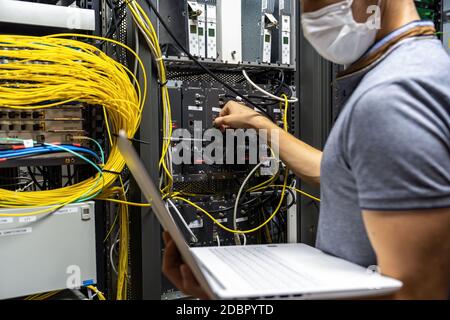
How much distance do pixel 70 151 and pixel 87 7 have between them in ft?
1.79

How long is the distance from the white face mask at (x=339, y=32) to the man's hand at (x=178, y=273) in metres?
0.55

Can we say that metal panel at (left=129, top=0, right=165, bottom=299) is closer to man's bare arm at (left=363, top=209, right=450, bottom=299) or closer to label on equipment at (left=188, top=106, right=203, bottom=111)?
label on equipment at (left=188, top=106, right=203, bottom=111)

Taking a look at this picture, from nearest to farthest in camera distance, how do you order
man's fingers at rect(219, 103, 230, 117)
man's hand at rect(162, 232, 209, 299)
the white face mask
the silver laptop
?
1. the silver laptop
2. man's hand at rect(162, 232, 209, 299)
3. the white face mask
4. man's fingers at rect(219, 103, 230, 117)

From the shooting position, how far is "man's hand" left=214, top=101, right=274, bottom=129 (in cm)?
139

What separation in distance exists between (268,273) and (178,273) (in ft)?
0.72

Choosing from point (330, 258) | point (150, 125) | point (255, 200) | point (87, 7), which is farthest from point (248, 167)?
point (330, 258)

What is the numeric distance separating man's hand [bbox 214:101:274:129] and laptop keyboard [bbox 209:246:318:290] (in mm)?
572

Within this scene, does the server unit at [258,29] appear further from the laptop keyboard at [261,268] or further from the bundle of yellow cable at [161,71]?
the laptop keyboard at [261,268]

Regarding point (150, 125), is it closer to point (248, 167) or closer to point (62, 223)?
point (62, 223)

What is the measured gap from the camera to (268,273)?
0.71 meters

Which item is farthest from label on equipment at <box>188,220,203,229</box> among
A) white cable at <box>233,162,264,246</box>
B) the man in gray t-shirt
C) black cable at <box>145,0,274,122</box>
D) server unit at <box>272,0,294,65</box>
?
the man in gray t-shirt

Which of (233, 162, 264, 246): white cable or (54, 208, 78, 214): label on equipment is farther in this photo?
(233, 162, 264, 246): white cable

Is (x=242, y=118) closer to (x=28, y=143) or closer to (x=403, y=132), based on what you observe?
(x=28, y=143)

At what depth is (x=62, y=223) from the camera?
128 cm
